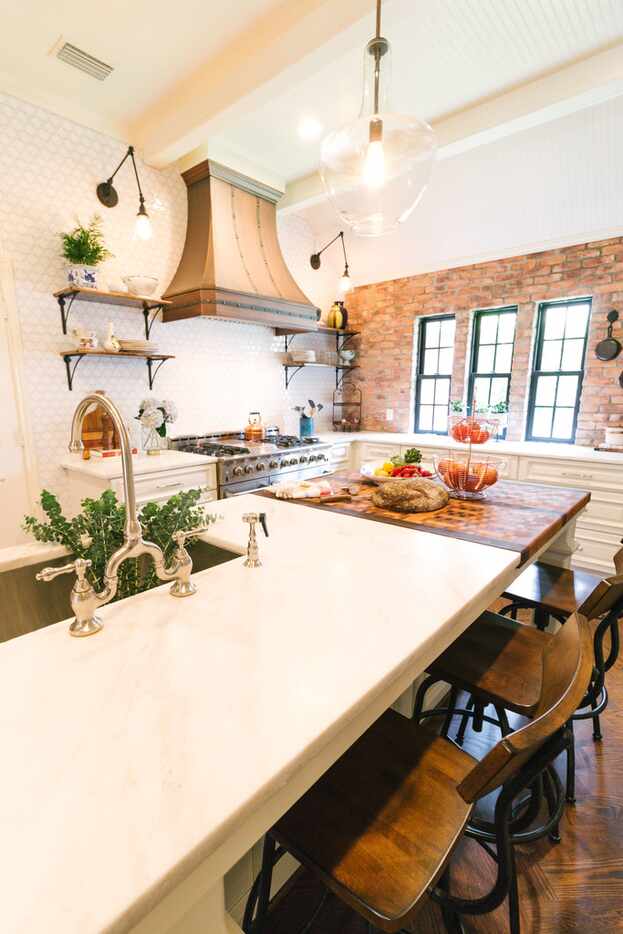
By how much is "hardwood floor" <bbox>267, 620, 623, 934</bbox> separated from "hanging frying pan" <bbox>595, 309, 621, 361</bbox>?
3.34 metres

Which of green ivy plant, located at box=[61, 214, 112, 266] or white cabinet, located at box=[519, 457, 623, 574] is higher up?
green ivy plant, located at box=[61, 214, 112, 266]

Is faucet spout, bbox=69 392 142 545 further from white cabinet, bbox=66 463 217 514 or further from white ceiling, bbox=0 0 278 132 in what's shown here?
white ceiling, bbox=0 0 278 132

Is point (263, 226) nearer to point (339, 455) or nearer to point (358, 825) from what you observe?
point (339, 455)

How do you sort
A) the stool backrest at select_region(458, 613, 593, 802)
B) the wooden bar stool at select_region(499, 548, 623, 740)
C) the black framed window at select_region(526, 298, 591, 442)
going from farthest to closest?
the black framed window at select_region(526, 298, 591, 442)
the wooden bar stool at select_region(499, 548, 623, 740)
the stool backrest at select_region(458, 613, 593, 802)

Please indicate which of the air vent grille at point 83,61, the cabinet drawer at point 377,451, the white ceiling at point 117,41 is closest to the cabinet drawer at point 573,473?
the cabinet drawer at point 377,451

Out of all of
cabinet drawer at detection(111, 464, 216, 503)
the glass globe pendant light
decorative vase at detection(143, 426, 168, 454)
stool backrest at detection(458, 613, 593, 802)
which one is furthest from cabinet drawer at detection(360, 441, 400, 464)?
stool backrest at detection(458, 613, 593, 802)

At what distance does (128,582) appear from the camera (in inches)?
49.1

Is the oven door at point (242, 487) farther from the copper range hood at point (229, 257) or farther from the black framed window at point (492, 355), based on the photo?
the black framed window at point (492, 355)

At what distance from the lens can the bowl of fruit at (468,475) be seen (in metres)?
2.03

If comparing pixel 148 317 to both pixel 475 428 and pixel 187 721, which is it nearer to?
pixel 475 428

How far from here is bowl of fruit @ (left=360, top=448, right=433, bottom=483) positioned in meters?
2.08

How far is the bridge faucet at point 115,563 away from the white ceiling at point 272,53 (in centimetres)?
232

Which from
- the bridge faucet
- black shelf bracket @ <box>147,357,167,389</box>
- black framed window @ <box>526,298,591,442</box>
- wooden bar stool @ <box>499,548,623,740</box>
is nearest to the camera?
the bridge faucet

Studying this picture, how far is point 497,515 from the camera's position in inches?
70.4
